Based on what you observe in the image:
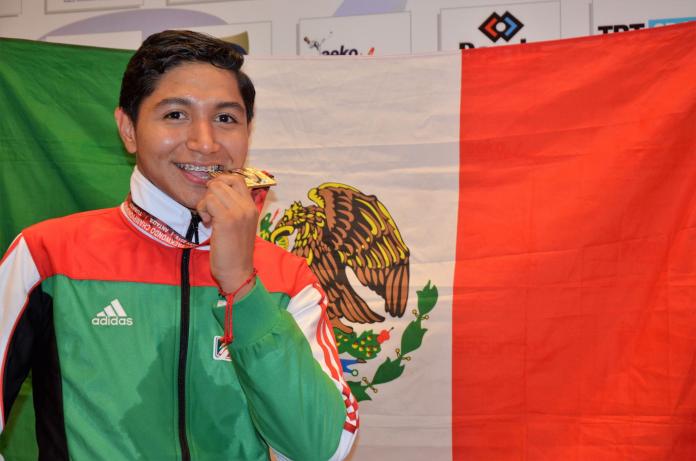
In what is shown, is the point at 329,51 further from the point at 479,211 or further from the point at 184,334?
the point at 184,334

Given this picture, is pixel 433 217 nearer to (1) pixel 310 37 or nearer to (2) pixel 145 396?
Result: (1) pixel 310 37

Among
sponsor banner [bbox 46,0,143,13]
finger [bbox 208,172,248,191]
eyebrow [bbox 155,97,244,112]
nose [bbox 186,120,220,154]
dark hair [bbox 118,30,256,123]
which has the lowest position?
finger [bbox 208,172,248,191]

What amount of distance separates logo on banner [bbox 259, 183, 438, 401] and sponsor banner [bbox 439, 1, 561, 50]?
0.83m

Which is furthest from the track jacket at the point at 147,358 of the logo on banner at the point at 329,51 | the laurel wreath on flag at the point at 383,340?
the logo on banner at the point at 329,51

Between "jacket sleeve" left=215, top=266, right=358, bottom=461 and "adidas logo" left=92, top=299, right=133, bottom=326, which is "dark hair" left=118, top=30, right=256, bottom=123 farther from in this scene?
"jacket sleeve" left=215, top=266, right=358, bottom=461

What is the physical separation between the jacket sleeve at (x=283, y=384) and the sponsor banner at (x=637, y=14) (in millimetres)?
1867

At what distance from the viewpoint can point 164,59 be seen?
1.35 metres

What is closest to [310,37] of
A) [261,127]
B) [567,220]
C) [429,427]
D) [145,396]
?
[261,127]

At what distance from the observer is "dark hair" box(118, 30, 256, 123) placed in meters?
1.35

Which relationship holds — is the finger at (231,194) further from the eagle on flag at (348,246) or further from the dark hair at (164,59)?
the eagle on flag at (348,246)

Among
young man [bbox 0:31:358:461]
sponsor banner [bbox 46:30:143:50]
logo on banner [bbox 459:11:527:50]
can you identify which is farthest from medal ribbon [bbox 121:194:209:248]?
sponsor banner [bbox 46:30:143:50]

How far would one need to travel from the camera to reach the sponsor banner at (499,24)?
264 centimetres

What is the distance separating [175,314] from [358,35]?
174 cm

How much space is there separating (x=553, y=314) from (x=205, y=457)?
Result: 46.2 inches
